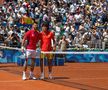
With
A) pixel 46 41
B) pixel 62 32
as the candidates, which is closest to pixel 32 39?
pixel 46 41

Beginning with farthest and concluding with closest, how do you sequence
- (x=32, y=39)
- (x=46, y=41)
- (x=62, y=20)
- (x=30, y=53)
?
(x=62, y=20) → (x=46, y=41) → (x=32, y=39) → (x=30, y=53)

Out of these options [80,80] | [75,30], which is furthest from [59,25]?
[80,80]

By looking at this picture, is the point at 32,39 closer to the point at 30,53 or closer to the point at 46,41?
the point at 30,53

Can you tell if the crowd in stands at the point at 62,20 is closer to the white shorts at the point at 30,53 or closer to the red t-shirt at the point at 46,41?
the red t-shirt at the point at 46,41

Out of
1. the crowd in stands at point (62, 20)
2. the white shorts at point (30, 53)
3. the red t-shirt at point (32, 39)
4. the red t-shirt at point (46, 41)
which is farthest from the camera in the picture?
the crowd in stands at point (62, 20)

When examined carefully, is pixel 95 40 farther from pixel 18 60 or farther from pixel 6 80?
pixel 6 80

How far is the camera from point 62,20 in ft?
115

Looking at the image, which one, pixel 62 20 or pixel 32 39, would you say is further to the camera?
pixel 62 20

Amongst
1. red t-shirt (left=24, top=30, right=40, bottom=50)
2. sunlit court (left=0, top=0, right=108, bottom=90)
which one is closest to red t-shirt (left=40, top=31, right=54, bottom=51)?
red t-shirt (left=24, top=30, right=40, bottom=50)

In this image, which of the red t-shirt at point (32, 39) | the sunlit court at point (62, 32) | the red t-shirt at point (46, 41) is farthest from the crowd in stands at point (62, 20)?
the red t-shirt at point (32, 39)

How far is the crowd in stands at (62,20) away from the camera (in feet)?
99.1

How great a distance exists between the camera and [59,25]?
3331 centimetres

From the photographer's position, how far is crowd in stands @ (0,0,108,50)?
30.2 meters

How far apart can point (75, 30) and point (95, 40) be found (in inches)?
88.2
